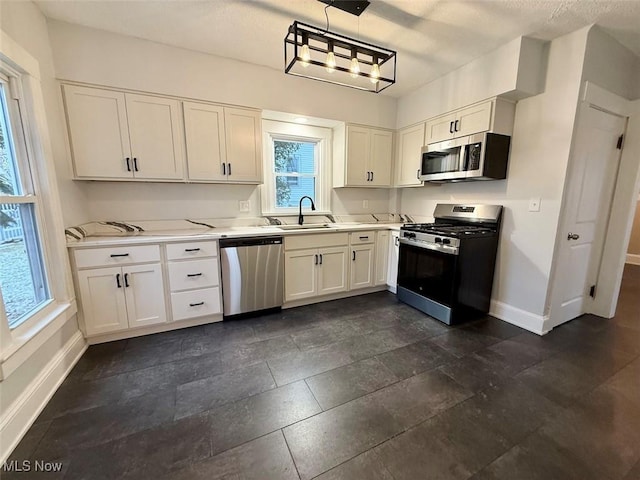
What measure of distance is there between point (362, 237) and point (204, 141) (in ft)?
6.76

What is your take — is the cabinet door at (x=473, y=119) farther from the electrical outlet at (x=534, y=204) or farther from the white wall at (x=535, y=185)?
the electrical outlet at (x=534, y=204)

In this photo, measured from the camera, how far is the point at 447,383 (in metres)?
1.84

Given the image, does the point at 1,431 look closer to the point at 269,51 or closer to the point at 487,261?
the point at 269,51

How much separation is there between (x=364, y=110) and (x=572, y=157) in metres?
2.28

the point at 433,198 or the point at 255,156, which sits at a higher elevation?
the point at 255,156

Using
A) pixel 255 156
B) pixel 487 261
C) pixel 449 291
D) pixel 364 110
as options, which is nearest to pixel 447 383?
pixel 449 291

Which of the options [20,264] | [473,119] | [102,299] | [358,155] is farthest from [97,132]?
[473,119]

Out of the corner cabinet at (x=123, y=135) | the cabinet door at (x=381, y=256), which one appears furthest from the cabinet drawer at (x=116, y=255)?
the cabinet door at (x=381, y=256)

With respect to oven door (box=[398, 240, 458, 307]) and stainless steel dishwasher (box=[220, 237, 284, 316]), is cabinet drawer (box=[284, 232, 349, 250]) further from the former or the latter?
oven door (box=[398, 240, 458, 307])

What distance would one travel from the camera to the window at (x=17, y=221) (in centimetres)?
161

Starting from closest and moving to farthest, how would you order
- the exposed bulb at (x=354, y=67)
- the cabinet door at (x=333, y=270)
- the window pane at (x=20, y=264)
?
1. the window pane at (x=20, y=264)
2. the exposed bulb at (x=354, y=67)
3. the cabinet door at (x=333, y=270)

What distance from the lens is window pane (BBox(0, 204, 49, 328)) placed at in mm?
1592

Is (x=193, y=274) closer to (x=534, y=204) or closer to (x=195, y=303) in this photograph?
(x=195, y=303)
